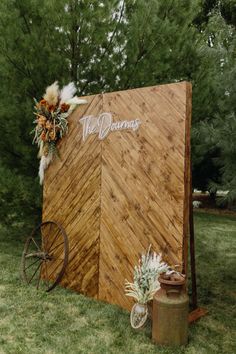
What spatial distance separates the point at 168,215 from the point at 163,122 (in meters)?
1.08

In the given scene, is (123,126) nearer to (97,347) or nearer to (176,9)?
(97,347)

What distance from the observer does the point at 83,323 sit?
445 centimetres

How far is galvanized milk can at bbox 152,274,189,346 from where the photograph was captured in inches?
156

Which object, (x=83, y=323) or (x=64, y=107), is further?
(x=64, y=107)

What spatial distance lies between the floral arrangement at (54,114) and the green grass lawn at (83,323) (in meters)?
2.00

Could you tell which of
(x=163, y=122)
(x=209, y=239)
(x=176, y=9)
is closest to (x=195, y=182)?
(x=209, y=239)

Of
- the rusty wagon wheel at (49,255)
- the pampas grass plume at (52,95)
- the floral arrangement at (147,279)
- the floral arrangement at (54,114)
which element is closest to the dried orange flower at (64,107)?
the floral arrangement at (54,114)

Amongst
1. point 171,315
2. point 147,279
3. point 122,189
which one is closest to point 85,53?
point 122,189

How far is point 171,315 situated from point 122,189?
1694mm

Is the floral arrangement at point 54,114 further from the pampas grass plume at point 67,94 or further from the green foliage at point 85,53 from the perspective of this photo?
the green foliage at point 85,53

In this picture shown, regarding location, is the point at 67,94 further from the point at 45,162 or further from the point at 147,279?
the point at 147,279

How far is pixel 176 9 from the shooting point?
23.4 feet

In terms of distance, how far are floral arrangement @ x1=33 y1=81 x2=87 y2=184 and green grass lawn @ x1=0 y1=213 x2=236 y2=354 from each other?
78.7 inches

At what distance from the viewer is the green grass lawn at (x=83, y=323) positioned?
12.8 ft
